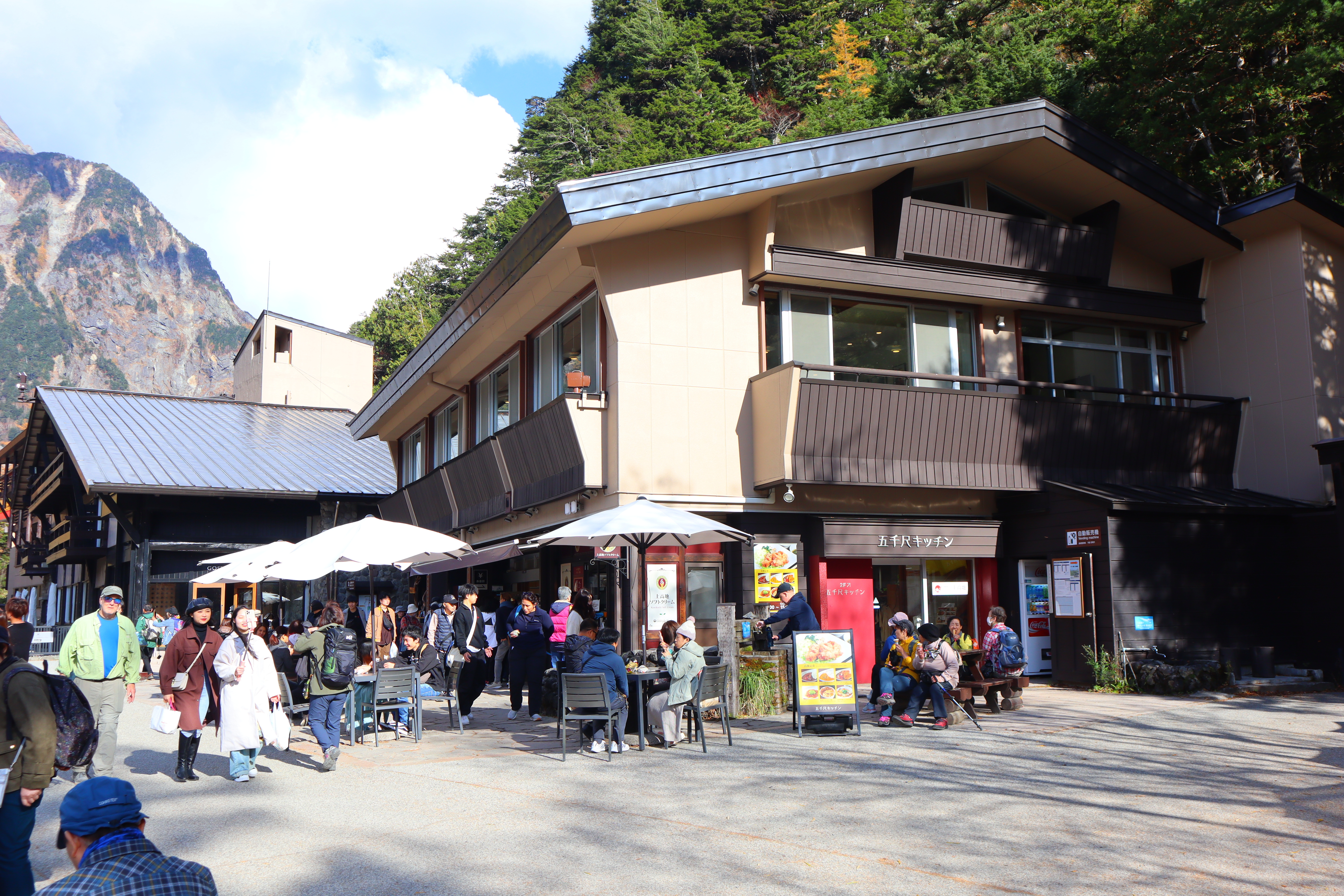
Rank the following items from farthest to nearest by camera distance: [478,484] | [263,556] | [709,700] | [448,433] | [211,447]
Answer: [211,447], [448,433], [478,484], [263,556], [709,700]

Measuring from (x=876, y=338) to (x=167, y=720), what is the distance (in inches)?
439

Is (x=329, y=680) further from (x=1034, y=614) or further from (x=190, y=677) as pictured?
(x=1034, y=614)

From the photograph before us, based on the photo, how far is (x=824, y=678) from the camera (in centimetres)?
1130

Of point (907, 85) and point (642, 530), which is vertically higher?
point (907, 85)

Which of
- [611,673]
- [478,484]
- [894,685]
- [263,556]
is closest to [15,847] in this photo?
[611,673]

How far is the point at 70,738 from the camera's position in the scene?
5590mm

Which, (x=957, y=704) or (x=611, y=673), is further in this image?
(x=957, y=704)

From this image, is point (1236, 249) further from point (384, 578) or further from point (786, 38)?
point (786, 38)

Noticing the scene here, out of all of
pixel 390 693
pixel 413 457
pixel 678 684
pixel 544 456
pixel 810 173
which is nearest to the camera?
pixel 678 684

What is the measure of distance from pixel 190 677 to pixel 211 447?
74.5 ft

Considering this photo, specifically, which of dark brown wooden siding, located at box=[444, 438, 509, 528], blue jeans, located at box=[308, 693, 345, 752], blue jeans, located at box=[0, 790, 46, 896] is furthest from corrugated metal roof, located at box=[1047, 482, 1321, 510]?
blue jeans, located at box=[0, 790, 46, 896]

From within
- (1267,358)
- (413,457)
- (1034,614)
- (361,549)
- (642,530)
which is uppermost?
(413,457)

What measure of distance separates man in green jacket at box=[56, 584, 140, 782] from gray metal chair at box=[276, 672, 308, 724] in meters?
1.45

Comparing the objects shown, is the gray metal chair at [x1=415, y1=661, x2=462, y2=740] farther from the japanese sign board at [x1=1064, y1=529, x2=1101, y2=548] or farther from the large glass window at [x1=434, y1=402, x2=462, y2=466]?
the large glass window at [x1=434, y1=402, x2=462, y2=466]
